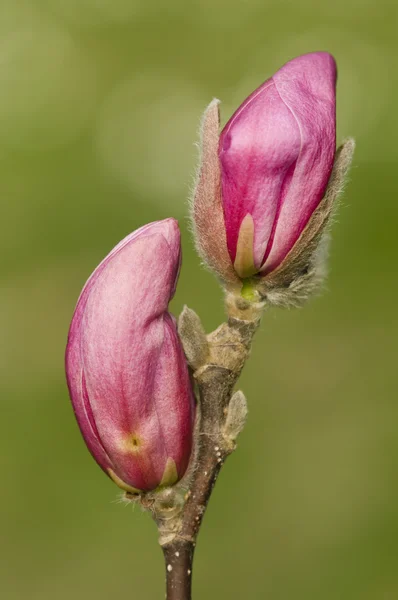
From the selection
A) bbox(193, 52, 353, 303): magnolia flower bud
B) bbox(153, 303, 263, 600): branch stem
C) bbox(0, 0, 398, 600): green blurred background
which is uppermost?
bbox(0, 0, 398, 600): green blurred background

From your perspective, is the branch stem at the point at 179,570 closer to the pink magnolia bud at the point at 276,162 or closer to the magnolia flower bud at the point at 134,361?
the magnolia flower bud at the point at 134,361

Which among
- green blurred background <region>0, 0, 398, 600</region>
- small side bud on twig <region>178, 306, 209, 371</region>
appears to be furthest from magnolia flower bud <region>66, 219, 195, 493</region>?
green blurred background <region>0, 0, 398, 600</region>

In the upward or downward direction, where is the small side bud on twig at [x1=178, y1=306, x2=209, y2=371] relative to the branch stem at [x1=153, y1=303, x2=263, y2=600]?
upward

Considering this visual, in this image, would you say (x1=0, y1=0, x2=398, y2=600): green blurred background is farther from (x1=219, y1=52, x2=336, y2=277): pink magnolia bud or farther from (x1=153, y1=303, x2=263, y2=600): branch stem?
(x1=219, y1=52, x2=336, y2=277): pink magnolia bud

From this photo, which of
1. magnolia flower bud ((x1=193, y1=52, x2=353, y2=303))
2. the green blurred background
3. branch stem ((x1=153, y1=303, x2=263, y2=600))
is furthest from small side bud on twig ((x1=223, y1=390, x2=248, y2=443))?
the green blurred background

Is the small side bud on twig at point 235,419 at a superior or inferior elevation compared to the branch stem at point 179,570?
superior

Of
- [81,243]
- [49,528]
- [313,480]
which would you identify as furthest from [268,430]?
[81,243]

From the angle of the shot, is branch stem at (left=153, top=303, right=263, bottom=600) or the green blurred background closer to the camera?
branch stem at (left=153, top=303, right=263, bottom=600)

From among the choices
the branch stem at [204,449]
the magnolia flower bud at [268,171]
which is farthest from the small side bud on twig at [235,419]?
the magnolia flower bud at [268,171]
